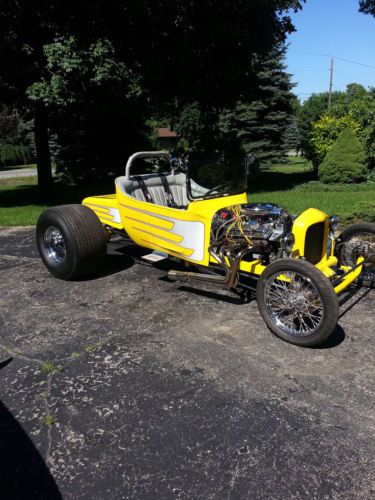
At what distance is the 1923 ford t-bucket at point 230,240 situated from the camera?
12.3 ft

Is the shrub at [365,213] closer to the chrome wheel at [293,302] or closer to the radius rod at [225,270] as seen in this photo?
the radius rod at [225,270]

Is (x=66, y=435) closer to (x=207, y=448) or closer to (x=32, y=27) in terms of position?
(x=207, y=448)

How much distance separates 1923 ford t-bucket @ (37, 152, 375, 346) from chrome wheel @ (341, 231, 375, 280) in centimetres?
1

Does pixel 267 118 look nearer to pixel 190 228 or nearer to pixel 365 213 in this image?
pixel 365 213

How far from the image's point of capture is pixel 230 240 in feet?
14.9

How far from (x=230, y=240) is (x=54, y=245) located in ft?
8.39

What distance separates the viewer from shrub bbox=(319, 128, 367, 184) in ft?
50.9

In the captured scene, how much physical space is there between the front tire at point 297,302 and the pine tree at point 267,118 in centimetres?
1827

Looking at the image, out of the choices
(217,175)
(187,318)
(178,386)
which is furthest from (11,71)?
(178,386)

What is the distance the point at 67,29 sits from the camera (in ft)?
35.0

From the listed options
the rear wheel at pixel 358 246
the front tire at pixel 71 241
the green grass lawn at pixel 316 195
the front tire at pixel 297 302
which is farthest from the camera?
the green grass lawn at pixel 316 195

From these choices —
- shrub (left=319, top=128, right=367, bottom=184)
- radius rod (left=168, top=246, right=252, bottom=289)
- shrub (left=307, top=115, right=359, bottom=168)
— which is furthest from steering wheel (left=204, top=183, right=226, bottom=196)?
shrub (left=307, top=115, right=359, bottom=168)

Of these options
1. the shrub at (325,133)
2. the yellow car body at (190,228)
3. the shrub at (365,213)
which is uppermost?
the shrub at (325,133)

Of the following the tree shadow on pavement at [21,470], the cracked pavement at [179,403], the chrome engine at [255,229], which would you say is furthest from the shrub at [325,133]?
the tree shadow on pavement at [21,470]
